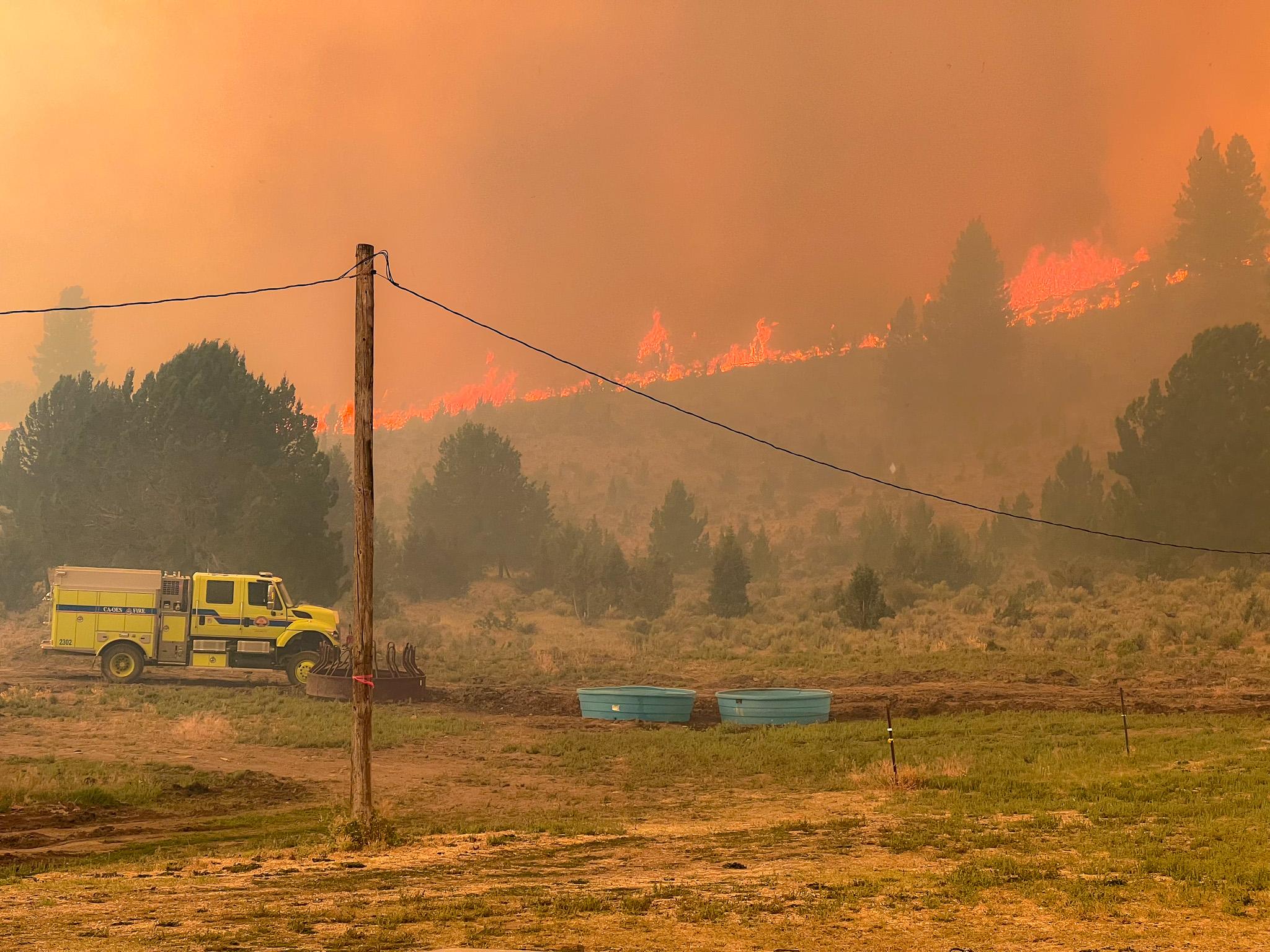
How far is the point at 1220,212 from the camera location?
14200cm

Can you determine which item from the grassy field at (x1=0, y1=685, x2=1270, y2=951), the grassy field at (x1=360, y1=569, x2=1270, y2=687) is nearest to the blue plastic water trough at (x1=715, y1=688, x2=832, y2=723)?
the grassy field at (x1=0, y1=685, x2=1270, y2=951)

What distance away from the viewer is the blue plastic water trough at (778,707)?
2952cm

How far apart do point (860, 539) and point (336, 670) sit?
72278mm

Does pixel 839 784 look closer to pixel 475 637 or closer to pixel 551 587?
pixel 475 637

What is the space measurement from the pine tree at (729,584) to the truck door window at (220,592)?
33.9m

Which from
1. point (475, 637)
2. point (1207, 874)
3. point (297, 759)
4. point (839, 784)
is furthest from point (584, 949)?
point (475, 637)

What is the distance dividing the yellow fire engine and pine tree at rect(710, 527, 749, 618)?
32476mm

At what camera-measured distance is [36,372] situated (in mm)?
146625

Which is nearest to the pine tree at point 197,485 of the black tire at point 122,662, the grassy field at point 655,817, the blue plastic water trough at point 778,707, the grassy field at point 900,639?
the grassy field at point 900,639

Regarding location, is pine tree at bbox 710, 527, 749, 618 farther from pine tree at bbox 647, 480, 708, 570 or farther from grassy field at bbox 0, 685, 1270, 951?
grassy field at bbox 0, 685, 1270, 951

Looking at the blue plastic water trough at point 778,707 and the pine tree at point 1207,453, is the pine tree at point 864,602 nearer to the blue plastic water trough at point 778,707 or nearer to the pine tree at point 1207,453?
the pine tree at point 1207,453

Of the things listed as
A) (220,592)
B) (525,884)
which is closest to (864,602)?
(220,592)

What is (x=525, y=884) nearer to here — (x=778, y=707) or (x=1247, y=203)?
(x=778, y=707)

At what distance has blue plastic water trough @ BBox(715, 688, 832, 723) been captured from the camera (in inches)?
1162
